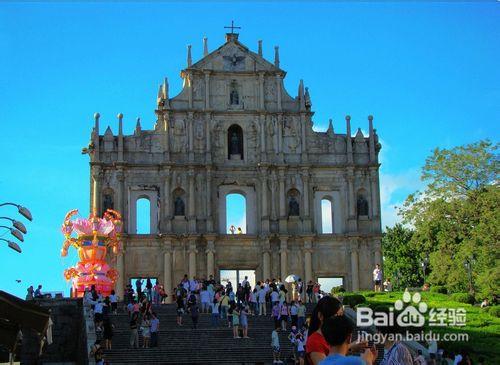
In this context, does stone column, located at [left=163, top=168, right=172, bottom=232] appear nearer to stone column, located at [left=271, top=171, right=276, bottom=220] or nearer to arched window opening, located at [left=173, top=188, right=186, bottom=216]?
arched window opening, located at [left=173, top=188, right=186, bottom=216]

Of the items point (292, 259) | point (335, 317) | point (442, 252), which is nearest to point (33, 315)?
point (335, 317)

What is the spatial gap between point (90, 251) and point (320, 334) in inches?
1502

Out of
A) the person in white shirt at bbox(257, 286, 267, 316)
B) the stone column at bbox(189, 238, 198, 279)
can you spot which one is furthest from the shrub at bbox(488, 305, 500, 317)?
the stone column at bbox(189, 238, 198, 279)

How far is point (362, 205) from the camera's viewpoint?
53.3 m

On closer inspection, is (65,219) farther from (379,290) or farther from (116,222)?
(379,290)

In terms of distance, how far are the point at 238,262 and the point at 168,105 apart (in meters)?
9.93

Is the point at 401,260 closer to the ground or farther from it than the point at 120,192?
closer to the ground

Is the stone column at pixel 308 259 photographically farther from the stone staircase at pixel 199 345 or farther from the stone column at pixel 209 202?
the stone staircase at pixel 199 345

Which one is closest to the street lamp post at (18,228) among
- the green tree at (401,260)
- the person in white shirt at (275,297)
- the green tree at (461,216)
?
the person in white shirt at (275,297)

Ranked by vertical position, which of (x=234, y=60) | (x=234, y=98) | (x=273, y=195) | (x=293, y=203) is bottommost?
(x=293, y=203)

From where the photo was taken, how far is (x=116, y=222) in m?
48.2

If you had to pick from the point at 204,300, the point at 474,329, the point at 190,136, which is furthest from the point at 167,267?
the point at 474,329

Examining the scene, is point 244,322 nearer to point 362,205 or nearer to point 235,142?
point 362,205

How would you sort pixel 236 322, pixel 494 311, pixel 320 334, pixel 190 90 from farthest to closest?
pixel 190 90, pixel 494 311, pixel 236 322, pixel 320 334
